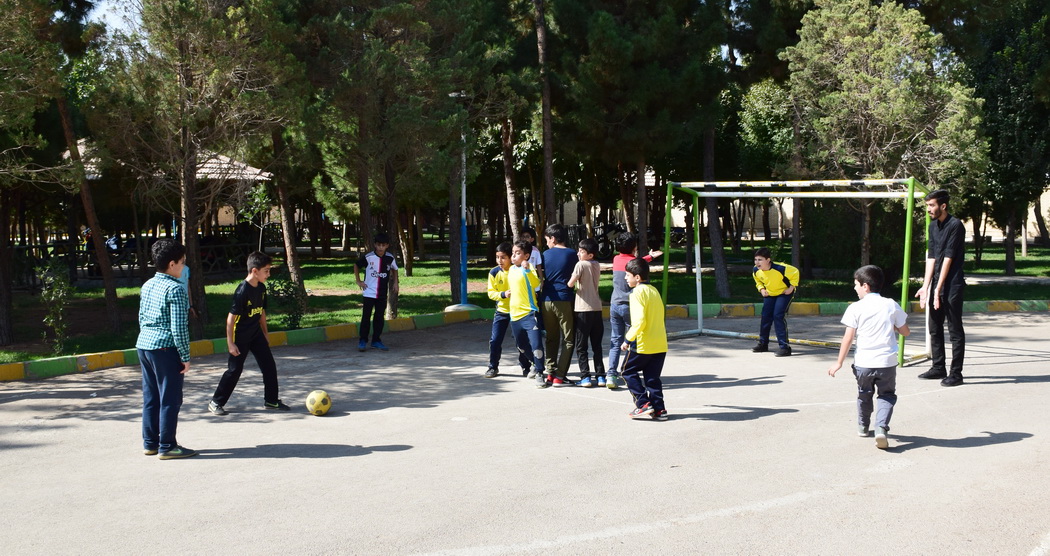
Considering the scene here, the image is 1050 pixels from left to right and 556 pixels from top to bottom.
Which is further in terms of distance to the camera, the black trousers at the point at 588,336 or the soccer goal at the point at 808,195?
the soccer goal at the point at 808,195

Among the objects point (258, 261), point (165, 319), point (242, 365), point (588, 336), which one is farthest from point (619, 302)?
point (165, 319)

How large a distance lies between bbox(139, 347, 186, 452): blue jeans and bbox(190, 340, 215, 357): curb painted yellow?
4.99m

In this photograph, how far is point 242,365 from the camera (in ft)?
27.1

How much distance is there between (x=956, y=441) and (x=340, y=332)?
28.5 feet

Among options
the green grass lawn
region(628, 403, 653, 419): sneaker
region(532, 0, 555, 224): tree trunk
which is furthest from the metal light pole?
region(628, 403, 653, 419): sneaker

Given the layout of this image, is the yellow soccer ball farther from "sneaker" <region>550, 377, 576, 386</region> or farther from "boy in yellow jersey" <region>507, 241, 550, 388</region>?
"sneaker" <region>550, 377, 576, 386</region>

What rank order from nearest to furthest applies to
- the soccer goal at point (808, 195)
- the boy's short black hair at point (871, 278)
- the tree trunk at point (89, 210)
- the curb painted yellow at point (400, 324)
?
the boy's short black hair at point (871, 278), the soccer goal at point (808, 195), the tree trunk at point (89, 210), the curb painted yellow at point (400, 324)

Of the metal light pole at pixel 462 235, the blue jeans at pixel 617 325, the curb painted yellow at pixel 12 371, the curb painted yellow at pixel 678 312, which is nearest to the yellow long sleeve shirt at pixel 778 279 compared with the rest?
the blue jeans at pixel 617 325

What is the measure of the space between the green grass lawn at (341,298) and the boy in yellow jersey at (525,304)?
17.8 feet

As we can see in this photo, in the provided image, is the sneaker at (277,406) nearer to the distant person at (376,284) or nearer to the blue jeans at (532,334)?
the blue jeans at (532,334)

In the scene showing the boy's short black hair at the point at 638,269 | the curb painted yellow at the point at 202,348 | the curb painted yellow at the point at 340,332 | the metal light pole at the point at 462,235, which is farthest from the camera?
the metal light pole at the point at 462,235

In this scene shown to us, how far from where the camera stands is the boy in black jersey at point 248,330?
318 inches

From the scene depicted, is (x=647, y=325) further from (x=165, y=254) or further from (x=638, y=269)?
(x=165, y=254)

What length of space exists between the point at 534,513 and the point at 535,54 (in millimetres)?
13895
